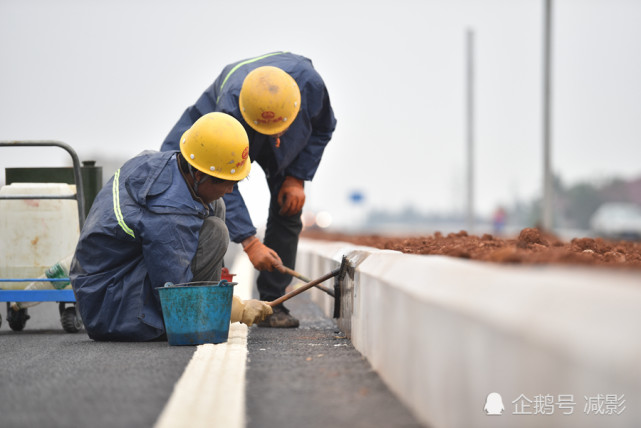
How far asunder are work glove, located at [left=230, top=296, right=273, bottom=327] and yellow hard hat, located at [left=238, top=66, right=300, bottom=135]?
5.06ft

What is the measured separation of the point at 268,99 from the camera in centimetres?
682

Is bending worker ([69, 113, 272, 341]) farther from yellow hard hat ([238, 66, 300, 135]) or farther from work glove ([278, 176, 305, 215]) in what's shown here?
work glove ([278, 176, 305, 215])

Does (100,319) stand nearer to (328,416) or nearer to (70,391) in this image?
(70,391)

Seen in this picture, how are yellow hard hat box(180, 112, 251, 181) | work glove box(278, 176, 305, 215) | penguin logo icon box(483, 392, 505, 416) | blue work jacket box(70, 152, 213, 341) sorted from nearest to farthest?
penguin logo icon box(483, 392, 505, 416), blue work jacket box(70, 152, 213, 341), yellow hard hat box(180, 112, 251, 181), work glove box(278, 176, 305, 215)

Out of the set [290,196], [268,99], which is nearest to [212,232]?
[268,99]

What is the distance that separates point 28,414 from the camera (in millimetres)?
3557

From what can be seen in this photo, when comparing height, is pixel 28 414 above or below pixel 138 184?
below

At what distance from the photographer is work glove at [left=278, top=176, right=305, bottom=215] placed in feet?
24.9

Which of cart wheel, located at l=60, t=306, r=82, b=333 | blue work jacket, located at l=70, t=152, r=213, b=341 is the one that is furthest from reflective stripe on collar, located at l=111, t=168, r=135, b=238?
cart wheel, located at l=60, t=306, r=82, b=333

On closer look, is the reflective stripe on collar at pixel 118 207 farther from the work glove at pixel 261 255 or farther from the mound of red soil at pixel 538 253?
the mound of red soil at pixel 538 253

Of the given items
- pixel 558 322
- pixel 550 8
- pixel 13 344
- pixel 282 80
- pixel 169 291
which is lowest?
pixel 13 344

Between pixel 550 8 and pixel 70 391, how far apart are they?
17.3 metres

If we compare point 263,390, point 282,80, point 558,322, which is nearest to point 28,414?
point 263,390

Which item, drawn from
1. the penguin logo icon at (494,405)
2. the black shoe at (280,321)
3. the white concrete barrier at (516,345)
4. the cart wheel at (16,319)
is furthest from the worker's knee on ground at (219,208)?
the penguin logo icon at (494,405)
